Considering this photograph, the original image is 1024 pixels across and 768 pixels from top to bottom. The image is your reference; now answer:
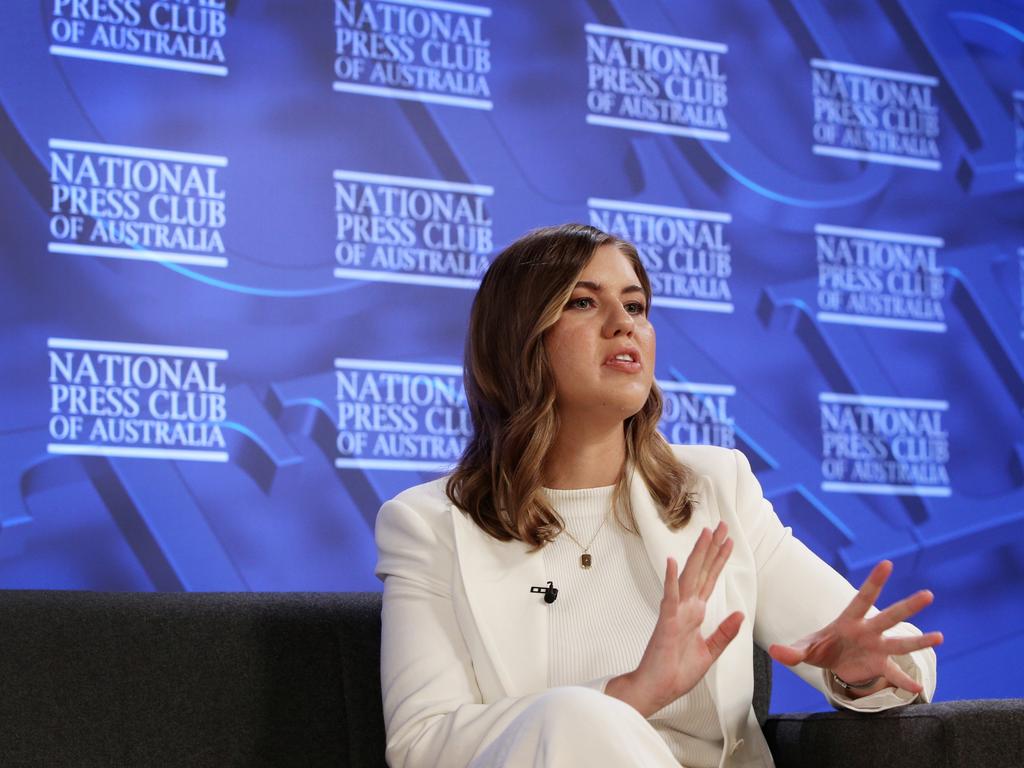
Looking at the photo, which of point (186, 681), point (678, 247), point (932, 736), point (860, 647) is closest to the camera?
point (932, 736)

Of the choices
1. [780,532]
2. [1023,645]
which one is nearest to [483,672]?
[780,532]

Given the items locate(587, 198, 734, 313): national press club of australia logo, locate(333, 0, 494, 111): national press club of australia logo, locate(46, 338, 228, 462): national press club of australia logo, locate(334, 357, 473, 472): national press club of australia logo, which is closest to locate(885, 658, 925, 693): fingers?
locate(334, 357, 473, 472): national press club of australia logo

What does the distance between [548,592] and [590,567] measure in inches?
3.9

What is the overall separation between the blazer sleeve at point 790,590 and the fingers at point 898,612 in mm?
168

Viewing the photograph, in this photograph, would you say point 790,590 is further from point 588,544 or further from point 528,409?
point 528,409

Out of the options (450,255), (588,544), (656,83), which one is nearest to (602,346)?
(588,544)

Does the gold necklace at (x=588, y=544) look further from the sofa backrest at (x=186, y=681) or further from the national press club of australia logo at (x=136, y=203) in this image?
the national press club of australia logo at (x=136, y=203)

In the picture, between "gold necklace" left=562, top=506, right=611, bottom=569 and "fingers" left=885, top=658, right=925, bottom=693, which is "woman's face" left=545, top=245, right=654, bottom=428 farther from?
"fingers" left=885, top=658, right=925, bottom=693

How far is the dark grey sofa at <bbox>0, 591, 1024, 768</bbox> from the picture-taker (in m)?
2.22

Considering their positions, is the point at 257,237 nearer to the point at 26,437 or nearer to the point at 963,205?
the point at 26,437

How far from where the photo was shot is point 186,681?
2301 millimetres

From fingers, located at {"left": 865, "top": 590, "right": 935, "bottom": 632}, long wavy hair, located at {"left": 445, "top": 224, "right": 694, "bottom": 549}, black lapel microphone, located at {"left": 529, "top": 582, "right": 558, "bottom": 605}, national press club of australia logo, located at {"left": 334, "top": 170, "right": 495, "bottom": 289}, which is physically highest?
national press club of australia logo, located at {"left": 334, "top": 170, "right": 495, "bottom": 289}

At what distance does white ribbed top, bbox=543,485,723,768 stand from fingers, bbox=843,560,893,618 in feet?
0.97

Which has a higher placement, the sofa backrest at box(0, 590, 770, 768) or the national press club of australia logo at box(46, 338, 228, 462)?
the national press club of australia logo at box(46, 338, 228, 462)
